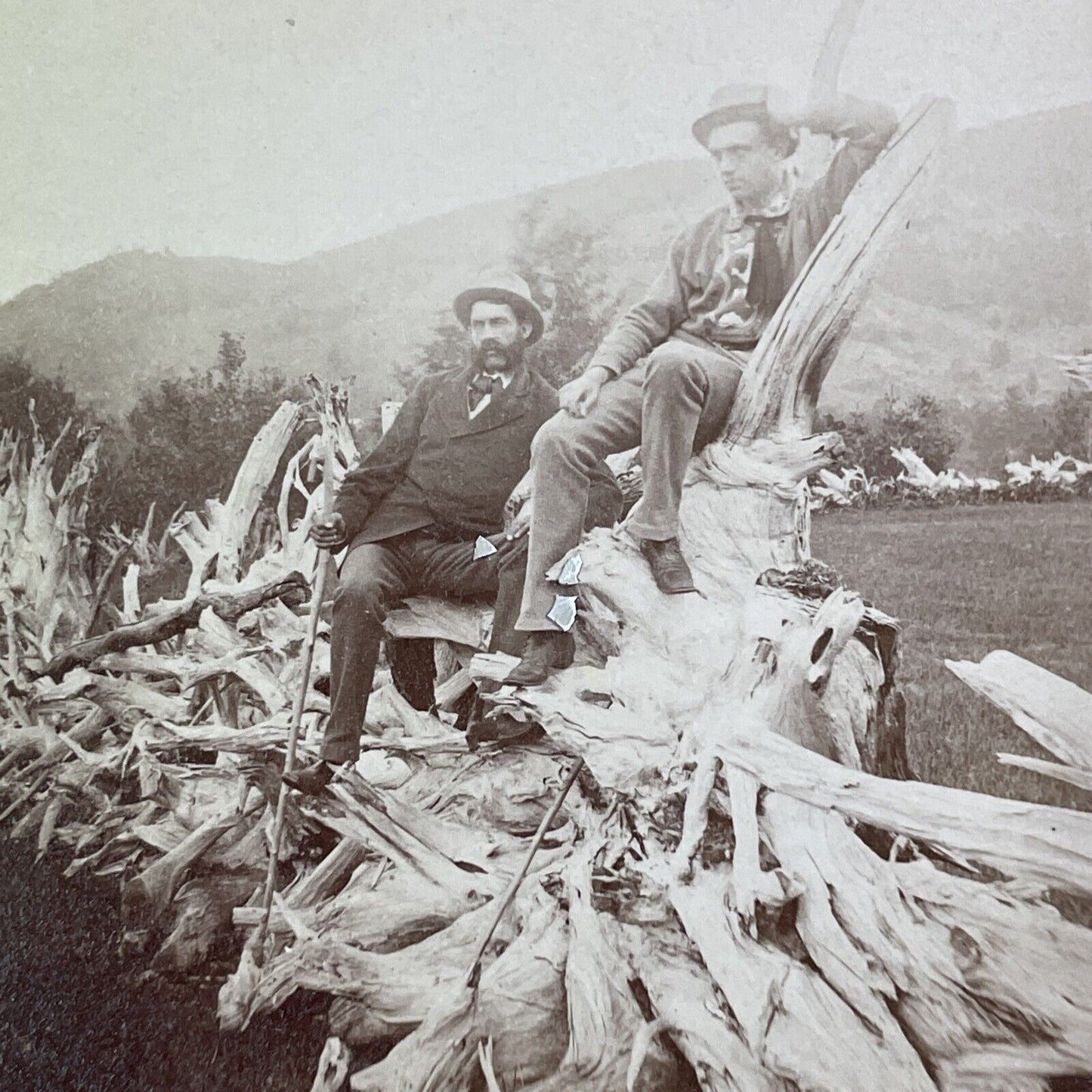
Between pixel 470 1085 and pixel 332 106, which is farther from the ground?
pixel 332 106

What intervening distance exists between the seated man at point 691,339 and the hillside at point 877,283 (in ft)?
0.40

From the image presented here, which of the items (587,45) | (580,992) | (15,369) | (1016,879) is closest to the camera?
(1016,879)

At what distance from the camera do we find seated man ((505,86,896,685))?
305cm

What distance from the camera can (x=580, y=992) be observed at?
2914 mm

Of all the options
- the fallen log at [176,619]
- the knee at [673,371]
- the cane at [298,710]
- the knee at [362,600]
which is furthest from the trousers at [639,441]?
the fallen log at [176,619]

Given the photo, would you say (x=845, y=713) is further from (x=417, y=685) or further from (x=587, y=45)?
(x=587, y=45)

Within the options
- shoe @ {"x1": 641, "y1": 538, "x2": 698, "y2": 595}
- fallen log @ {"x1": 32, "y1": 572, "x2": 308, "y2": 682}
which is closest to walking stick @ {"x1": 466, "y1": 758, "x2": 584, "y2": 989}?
shoe @ {"x1": 641, "y1": 538, "x2": 698, "y2": 595}

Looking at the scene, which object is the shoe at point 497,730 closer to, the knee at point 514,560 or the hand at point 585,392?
the knee at point 514,560

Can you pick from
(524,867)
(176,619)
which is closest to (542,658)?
(524,867)

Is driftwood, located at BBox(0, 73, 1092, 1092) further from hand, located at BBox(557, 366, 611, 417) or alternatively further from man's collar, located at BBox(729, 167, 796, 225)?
hand, located at BBox(557, 366, 611, 417)

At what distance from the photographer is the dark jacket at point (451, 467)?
3383 millimetres

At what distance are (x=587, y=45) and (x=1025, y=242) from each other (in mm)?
1557

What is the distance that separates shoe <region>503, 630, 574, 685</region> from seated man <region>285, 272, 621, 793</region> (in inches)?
6.7

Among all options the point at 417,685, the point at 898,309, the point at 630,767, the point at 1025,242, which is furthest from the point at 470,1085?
the point at 1025,242
